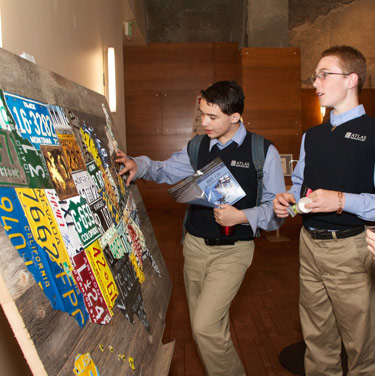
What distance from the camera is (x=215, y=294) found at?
2299 millimetres

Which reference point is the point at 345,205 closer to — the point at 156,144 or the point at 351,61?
the point at 351,61

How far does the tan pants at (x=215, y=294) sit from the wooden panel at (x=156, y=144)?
6.65 m

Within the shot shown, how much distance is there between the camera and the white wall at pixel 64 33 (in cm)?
201

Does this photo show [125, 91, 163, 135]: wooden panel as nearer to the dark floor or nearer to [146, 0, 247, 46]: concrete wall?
[146, 0, 247, 46]: concrete wall

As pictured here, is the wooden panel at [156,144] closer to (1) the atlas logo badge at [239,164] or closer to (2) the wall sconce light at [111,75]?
(2) the wall sconce light at [111,75]

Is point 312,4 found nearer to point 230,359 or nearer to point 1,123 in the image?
point 230,359

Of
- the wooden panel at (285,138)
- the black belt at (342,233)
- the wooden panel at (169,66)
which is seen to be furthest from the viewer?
the wooden panel at (169,66)

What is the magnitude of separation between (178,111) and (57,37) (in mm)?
6424

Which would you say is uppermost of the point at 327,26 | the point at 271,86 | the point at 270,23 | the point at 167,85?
the point at 327,26

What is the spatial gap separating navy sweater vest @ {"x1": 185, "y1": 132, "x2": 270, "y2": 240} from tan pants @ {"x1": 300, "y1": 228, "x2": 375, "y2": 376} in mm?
388

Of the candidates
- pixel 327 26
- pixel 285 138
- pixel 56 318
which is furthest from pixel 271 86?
pixel 56 318

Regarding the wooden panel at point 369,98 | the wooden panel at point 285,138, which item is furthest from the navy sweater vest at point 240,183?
the wooden panel at point 369,98

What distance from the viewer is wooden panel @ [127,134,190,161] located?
905cm

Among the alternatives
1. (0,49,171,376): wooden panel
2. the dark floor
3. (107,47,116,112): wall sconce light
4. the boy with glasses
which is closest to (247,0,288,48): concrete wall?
the dark floor
